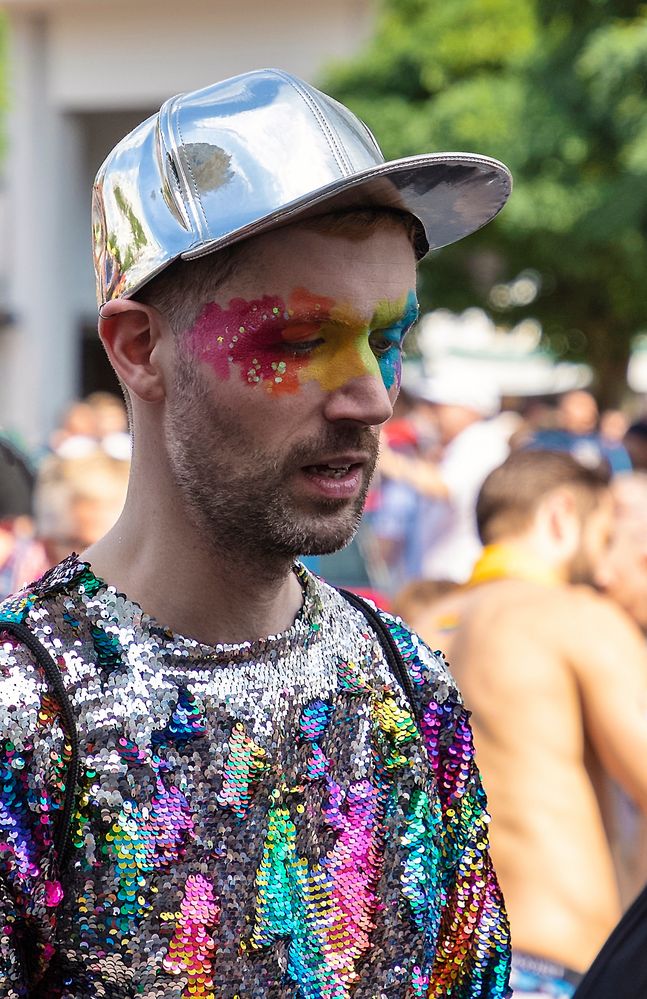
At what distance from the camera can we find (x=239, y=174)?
1647 millimetres

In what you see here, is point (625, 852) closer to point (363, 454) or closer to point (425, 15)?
point (363, 454)

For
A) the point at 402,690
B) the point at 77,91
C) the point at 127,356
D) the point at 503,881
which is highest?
the point at 77,91

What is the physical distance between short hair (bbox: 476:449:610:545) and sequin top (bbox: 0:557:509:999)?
3.03 meters

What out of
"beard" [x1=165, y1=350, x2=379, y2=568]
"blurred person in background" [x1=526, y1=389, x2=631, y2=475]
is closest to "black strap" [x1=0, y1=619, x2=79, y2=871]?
"beard" [x1=165, y1=350, x2=379, y2=568]

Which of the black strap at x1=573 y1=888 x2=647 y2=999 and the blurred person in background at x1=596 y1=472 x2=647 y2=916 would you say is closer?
the black strap at x1=573 y1=888 x2=647 y2=999

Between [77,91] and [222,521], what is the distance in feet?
90.1

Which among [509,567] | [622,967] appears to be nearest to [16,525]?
[509,567]

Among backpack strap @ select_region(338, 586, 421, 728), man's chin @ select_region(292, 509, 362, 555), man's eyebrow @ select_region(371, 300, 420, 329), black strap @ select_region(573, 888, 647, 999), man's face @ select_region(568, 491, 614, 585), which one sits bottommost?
black strap @ select_region(573, 888, 647, 999)

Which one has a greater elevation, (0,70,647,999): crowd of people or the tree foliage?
the tree foliage

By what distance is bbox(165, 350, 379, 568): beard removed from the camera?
171 cm

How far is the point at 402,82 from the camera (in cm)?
2261

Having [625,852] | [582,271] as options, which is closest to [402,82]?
[582,271]

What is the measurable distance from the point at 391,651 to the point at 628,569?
3.37 m

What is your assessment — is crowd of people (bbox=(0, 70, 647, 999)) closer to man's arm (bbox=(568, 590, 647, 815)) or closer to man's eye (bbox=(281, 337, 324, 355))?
man's eye (bbox=(281, 337, 324, 355))
